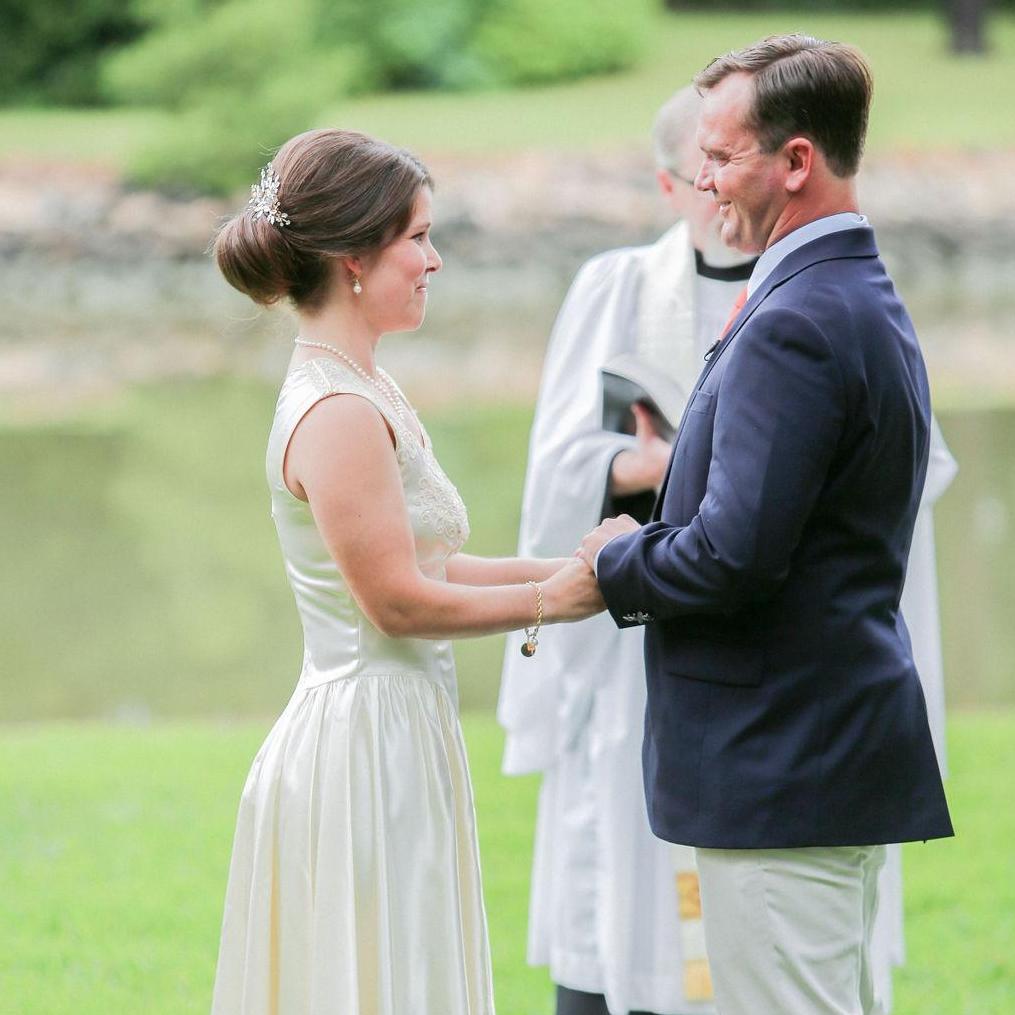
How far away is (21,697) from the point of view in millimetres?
6965

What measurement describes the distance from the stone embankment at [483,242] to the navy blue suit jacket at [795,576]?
659 inches

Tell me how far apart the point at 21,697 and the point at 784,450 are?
5525 mm

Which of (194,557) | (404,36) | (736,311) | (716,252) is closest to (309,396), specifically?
(736,311)

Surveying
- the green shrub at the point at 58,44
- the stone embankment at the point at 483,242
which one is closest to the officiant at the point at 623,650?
the stone embankment at the point at 483,242

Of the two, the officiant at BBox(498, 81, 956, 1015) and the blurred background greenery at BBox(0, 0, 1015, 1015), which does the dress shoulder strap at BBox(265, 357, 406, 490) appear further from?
the officiant at BBox(498, 81, 956, 1015)

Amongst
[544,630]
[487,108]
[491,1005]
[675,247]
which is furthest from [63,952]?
[487,108]

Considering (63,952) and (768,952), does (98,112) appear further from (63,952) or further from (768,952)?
(768,952)

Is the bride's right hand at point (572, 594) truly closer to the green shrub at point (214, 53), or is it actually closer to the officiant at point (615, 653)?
the officiant at point (615, 653)

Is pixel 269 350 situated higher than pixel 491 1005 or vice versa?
pixel 269 350

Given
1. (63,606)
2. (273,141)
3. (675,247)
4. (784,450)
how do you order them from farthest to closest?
(273,141), (63,606), (675,247), (784,450)

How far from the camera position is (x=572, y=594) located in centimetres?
238

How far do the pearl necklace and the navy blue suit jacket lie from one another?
1.35ft

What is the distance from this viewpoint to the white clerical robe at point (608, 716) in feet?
10.6

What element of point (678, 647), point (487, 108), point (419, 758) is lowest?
point (419, 758)
